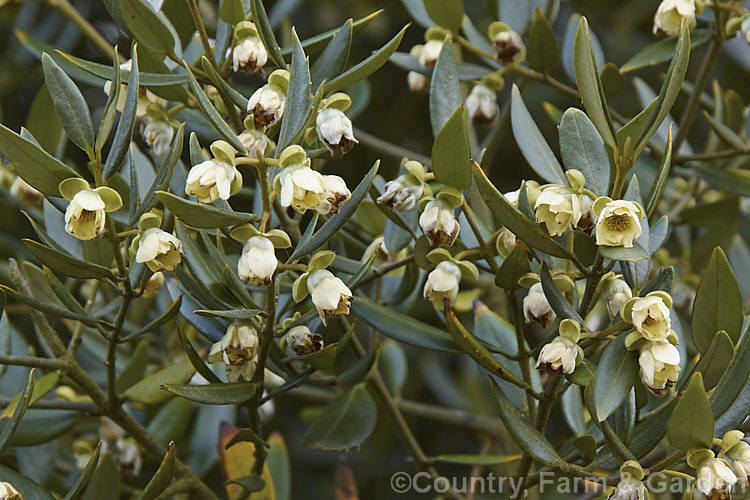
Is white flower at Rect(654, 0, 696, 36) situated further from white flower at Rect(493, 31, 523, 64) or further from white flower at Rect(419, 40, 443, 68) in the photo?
white flower at Rect(419, 40, 443, 68)

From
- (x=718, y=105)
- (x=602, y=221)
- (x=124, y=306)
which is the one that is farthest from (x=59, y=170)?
(x=718, y=105)

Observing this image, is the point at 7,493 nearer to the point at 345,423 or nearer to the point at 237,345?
the point at 237,345

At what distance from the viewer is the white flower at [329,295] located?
2.57ft

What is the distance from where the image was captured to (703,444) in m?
0.74

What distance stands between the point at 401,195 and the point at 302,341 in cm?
18

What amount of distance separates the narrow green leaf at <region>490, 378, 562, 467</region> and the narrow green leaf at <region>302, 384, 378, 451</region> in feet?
1.13

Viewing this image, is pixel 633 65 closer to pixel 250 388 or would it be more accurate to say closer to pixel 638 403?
pixel 638 403

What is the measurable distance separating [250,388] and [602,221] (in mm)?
385

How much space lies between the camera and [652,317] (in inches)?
29.4

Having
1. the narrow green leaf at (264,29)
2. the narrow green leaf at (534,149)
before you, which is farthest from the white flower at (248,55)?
the narrow green leaf at (534,149)

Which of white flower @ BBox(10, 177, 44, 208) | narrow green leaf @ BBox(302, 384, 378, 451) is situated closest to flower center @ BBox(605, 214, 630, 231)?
narrow green leaf @ BBox(302, 384, 378, 451)

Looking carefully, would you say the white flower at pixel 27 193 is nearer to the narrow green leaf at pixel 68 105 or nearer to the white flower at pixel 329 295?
the narrow green leaf at pixel 68 105

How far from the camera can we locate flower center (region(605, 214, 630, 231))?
2.37 feet

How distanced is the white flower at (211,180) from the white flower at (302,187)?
0.15 ft
